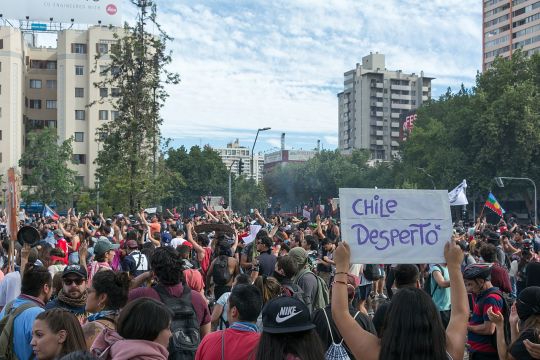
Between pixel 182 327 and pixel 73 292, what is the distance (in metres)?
0.96

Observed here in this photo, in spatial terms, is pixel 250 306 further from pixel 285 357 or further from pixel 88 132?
pixel 88 132

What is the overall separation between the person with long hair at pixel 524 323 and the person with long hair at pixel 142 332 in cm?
228

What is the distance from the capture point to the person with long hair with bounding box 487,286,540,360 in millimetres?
4637

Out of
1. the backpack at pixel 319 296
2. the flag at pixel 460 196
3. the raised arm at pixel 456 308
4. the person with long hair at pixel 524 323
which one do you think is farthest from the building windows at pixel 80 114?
the raised arm at pixel 456 308

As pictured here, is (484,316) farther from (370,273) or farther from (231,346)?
(370,273)

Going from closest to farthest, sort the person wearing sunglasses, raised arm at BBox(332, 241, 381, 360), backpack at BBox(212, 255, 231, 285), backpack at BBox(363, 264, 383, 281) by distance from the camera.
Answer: raised arm at BBox(332, 241, 381, 360)
the person wearing sunglasses
backpack at BBox(212, 255, 231, 285)
backpack at BBox(363, 264, 383, 281)

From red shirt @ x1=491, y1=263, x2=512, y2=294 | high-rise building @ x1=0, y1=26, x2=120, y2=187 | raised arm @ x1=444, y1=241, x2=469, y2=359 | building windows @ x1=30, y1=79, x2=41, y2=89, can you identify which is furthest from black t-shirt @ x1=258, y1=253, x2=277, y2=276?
building windows @ x1=30, y1=79, x2=41, y2=89

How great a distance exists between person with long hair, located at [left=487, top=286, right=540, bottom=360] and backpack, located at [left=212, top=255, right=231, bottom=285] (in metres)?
4.85

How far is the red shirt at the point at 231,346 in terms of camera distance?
14.7 ft

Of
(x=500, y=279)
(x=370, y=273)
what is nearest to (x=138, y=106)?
(x=370, y=273)

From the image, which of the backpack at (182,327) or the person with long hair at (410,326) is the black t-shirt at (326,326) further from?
the person with long hair at (410,326)

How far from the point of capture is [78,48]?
3187 inches

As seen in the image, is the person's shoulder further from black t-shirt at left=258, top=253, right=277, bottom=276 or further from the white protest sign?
black t-shirt at left=258, top=253, right=277, bottom=276

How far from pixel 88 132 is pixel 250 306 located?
3119 inches
